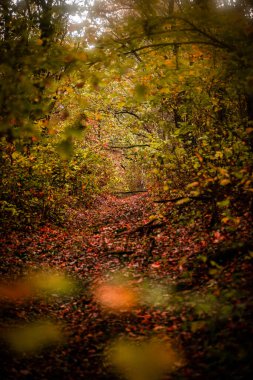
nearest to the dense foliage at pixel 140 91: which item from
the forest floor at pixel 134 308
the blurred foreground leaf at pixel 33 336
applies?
the forest floor at pixel 134 308

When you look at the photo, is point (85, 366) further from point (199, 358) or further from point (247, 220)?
point (247, 220)

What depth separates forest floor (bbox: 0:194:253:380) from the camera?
414 cm

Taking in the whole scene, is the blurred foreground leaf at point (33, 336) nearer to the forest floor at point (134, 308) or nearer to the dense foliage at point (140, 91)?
the forest floor at point (134, 308)

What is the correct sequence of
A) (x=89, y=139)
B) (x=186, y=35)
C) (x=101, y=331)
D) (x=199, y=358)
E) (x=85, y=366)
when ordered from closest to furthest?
(x=199, y=358)
(x=85, y=366)
(x=186, y=35)
(x=101, y=331)
(x=89, y=139)

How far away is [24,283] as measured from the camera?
741 centimetres

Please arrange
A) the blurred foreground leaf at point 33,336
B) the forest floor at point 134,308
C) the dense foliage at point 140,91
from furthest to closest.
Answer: the blurred foreground leaf at point 33,336, the dense foliage at point 140,91, the forest floor at point 134,308

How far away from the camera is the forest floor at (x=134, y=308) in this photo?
4137 millimetres

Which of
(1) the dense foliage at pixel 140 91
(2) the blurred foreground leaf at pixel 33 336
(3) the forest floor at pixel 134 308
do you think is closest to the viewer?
(3) the forest floor at pixel 134 308

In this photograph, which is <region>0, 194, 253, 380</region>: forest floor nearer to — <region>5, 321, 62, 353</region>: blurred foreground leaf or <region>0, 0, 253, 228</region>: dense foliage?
<region>5, 321, 62, 353</region>: blurred foreground leaf

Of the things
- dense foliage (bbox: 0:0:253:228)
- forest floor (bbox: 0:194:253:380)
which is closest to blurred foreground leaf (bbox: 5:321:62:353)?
forest floor (bbox: 0:194:253:380)

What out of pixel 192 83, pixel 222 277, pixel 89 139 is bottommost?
pixel 222 277

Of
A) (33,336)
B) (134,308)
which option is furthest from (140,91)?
(33,336)

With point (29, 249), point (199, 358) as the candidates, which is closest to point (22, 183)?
point (29, 249)

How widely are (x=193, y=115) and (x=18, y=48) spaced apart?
270 inches
